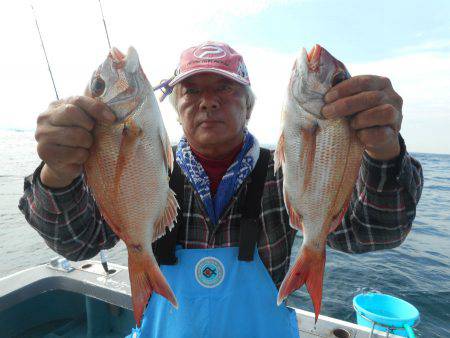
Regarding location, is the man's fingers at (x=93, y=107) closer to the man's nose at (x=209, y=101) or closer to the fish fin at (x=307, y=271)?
the man's nose at (x=209, y=101)

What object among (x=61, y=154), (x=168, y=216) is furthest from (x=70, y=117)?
(x=168, y=216)

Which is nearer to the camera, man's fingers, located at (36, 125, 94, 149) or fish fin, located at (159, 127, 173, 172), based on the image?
man's fingers, located at (36, 125, 94, 149)

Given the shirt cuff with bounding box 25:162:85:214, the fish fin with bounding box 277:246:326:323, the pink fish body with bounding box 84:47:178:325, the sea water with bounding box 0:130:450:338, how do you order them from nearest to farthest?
the pink fish body with bounding box 84:47:178:325 < the fish fin with bounding box 277:246:326:323 < the shirt cuff with bounding box 25:162:85:214 < the sea water with bounding box 0:130:450:338

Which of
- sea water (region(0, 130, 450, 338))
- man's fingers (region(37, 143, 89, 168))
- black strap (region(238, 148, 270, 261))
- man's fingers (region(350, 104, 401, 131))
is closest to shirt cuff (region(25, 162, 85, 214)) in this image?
man's fingers (region(37, 143, 89, 168))

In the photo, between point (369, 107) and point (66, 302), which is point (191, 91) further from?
point (66, 302)

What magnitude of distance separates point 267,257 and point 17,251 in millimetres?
11605

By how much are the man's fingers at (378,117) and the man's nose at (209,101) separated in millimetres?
1093

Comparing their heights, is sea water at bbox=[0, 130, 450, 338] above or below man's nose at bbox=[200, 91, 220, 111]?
below

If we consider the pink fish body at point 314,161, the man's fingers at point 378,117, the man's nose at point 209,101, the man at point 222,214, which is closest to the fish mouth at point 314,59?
the pink fish body at point 314,161

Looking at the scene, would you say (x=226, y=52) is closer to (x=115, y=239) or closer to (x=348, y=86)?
(x=348, y=86)

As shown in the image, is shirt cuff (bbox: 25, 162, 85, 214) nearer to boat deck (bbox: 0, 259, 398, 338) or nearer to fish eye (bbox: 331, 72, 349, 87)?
fish eye (bbox: 331, 72, 349, 87)

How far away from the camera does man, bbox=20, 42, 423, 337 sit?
6.65ft

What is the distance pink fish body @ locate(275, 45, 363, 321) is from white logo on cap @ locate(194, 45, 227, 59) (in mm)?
914

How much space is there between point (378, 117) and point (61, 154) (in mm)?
1583
